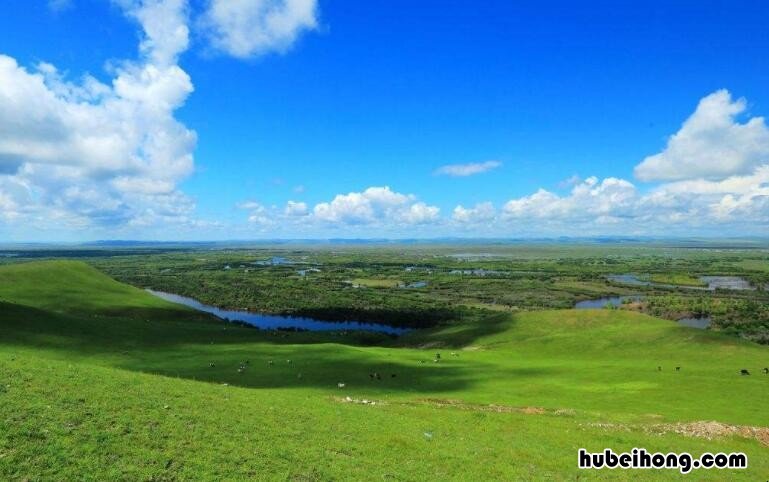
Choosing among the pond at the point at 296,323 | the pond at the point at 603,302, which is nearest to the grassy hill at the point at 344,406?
the pond at the point at 296,323

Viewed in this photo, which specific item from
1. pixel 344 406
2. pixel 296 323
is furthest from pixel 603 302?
pixel 344 406

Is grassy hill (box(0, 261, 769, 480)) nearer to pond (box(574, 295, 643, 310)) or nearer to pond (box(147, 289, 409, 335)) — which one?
pond (box(147, 289, 409, 335))

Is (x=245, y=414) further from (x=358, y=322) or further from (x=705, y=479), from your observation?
(x=358, y=322)

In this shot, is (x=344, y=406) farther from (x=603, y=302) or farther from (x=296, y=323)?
(x=603, y=302)

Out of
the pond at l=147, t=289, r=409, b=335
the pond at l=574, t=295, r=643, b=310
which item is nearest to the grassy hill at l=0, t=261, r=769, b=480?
the pond at l=147, t=289, r=409, b=335

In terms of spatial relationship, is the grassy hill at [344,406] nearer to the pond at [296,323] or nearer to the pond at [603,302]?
the pond at [296,323]

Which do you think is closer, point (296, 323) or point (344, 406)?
point (344, 406)
